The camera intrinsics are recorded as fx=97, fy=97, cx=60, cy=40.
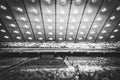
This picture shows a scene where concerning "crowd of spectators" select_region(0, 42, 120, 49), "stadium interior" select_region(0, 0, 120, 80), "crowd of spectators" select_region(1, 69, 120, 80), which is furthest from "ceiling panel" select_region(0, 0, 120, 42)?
"crowd of spectators" select_region(1, 69, 120, 80)

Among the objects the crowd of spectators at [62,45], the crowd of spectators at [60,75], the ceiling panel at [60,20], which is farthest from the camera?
the crowd of spectators at [62,45]

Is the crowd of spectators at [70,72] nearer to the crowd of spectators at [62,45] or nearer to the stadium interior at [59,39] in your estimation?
the stadium interior at [59,39]

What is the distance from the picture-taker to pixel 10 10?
5676mm

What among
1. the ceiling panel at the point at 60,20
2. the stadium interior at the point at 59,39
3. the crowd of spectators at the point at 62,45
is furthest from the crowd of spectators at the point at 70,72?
the ceiling panel at the point at 60,20

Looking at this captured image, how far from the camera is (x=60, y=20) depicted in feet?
20.3

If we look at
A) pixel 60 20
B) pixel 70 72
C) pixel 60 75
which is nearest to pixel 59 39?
pixel 60 20

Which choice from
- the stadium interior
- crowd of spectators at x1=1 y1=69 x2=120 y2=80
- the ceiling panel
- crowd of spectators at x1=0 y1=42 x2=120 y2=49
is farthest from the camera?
crowd of spectators at x1=0 y1=42 x2=120 y2=49

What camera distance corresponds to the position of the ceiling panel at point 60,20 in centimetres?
545

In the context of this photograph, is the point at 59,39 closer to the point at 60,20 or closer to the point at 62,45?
the point at 62,45

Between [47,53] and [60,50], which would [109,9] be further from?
[47,53]

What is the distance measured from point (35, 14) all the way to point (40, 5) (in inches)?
26.6

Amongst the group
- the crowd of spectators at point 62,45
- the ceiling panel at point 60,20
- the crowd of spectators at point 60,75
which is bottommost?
the crowd of spectators at point 60,75

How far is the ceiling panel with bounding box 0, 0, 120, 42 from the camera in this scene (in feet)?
17.9

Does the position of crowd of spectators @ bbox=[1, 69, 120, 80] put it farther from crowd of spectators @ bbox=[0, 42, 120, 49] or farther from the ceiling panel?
the ceiling panel
